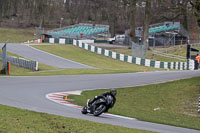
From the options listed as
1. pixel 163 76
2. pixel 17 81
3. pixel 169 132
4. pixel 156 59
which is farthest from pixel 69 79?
pixel 156 59

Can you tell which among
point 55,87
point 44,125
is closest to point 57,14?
point 55,87

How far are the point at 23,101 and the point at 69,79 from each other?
10063mm

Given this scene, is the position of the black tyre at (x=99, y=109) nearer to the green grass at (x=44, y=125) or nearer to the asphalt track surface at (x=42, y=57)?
the green grass at (x=44, y=125)

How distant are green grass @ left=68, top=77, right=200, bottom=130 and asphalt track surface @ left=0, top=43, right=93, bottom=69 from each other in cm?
1690

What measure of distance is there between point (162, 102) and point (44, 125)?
10334 millimetres

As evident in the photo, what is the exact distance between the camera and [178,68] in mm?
44156

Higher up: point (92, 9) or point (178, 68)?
point (92, 9)

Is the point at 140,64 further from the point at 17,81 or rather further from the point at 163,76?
the point at 17,81

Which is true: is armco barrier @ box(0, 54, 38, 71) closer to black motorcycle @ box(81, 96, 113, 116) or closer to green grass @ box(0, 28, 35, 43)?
black motorcycle @ box(81, 96, 113, 116)

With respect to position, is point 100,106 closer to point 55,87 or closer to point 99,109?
point 99,109

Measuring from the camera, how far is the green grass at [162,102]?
1508 cm

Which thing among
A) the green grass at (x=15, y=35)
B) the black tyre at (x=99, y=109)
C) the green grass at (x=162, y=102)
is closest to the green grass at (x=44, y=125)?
the black tyre at (x=99, y=109)

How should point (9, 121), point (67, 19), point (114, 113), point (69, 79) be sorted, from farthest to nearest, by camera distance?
point (67, 19), point (69, 79), point (114, 113), point (9, 121)

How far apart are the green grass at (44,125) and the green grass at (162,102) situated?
4.03 meters
